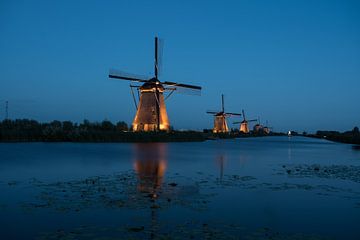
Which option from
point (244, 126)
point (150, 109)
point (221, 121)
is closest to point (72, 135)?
point (150, 109)

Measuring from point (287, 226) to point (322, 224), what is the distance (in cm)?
74

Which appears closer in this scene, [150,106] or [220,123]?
[150,106]

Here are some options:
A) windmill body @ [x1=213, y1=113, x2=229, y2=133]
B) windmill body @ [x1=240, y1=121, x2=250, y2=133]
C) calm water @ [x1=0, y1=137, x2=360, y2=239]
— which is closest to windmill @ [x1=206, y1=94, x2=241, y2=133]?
windmill body @ [x1=213, y1=113, x2=229, y2=133]

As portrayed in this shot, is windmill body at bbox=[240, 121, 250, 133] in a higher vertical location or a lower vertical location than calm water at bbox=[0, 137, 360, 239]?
higher

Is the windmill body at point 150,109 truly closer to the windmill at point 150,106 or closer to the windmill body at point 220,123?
the windmill at point 150,106

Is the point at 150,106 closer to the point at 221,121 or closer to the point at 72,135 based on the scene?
the point at 72,135

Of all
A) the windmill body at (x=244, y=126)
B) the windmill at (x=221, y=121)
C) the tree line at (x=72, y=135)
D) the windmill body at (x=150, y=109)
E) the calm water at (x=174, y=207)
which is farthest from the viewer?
the windmill body at (x=244, y=126)

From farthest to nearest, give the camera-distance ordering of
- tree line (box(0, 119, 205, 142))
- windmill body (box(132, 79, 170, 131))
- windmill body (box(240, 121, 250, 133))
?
windmill body (box(240, 121, 250, 133)) < windmill body (box(132, 79, 170, 131)) < tree line (box(0, 119, 205, 142))

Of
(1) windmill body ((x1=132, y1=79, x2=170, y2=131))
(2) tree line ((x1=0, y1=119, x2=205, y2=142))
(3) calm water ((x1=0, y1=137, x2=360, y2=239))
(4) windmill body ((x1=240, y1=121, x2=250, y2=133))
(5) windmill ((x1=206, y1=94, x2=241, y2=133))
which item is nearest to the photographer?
(3) calm water ((x1=0, y1=137, x2=360, y2=239))

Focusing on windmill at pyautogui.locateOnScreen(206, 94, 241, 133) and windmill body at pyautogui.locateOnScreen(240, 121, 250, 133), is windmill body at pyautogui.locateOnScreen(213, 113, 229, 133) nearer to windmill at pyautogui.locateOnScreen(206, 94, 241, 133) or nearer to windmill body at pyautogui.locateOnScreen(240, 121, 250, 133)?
windmill at pyautogui.locateOnScreen(206, 94, 241, 133)

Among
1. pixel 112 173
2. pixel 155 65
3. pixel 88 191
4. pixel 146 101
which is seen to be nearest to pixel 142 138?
pixel 146 101

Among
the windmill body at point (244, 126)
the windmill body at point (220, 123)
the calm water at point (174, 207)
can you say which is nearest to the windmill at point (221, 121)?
the windmill body at point (220, 123)

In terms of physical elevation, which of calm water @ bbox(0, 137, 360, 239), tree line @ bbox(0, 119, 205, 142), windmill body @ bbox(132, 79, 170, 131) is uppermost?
windmill body @ bbox(132, 79, 170, 131)

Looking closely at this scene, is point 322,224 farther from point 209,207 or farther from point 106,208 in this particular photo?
point 106,208
